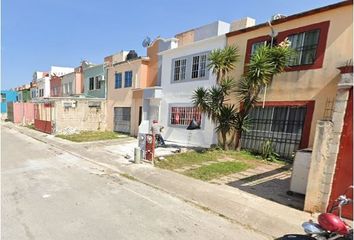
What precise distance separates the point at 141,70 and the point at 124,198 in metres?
14.5

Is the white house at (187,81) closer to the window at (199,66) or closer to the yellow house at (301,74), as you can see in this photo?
the window at (199,66)

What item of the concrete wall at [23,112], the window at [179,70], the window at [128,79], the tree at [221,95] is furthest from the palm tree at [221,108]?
the concrete wall at [23,112]

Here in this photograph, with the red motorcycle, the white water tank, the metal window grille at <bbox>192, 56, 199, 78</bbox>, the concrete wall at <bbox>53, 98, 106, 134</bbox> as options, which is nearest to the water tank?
the concrete wall at <bbox>53, 98, 106, 134</bbox>

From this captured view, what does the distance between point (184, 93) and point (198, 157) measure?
18.3 feet

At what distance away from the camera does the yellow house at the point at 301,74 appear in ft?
30.4

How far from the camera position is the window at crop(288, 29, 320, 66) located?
32.7ft

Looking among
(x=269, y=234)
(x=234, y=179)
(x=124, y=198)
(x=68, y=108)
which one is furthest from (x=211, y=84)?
(x=68, y=108)

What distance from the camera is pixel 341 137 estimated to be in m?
5.01

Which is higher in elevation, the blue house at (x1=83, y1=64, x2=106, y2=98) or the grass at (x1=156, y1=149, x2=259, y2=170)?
the blue house at (x1=83, y1=64, x2=106, y2=98)

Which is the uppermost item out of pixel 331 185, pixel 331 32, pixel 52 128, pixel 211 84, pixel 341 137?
pixel 331 32

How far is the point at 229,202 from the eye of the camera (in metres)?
6.12

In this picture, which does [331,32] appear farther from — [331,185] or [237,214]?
[237,214]

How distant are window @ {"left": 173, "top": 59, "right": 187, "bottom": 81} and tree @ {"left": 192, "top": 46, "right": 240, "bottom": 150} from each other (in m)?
3.91

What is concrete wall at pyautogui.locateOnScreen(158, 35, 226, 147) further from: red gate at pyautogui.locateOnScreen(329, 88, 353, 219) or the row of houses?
red gate at pyautogui.locateOnScreen(329, 88, 353, 219)
